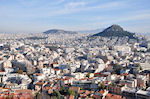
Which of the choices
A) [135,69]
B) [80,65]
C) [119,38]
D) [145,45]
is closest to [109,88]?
[135,69]

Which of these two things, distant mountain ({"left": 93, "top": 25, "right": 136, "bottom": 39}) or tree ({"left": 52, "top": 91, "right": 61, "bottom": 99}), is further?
distant mountain ({"left": 93, "top": 25, "right": 136, "bottom": 39})

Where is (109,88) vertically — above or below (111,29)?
below

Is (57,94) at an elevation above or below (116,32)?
below

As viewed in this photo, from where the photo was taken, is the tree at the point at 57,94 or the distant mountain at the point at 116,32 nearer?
the tree at the point at 57,94

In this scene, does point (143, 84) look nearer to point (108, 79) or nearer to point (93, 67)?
point (108, 79)

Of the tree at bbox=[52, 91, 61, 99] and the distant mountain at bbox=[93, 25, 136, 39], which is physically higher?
the distant mountain at bbox=[93, 25, 136, 39]

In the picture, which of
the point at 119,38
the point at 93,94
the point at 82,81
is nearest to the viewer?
the point at 93,94

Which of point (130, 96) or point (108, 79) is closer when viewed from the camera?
point (130, 96)

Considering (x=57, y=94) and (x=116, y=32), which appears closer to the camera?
(x=57, y=94)

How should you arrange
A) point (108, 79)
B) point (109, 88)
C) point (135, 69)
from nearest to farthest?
point (109, 88), point (108, 79), point (135, 69)

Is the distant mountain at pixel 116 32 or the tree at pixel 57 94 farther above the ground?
the distant mountain at pixel 116 32
